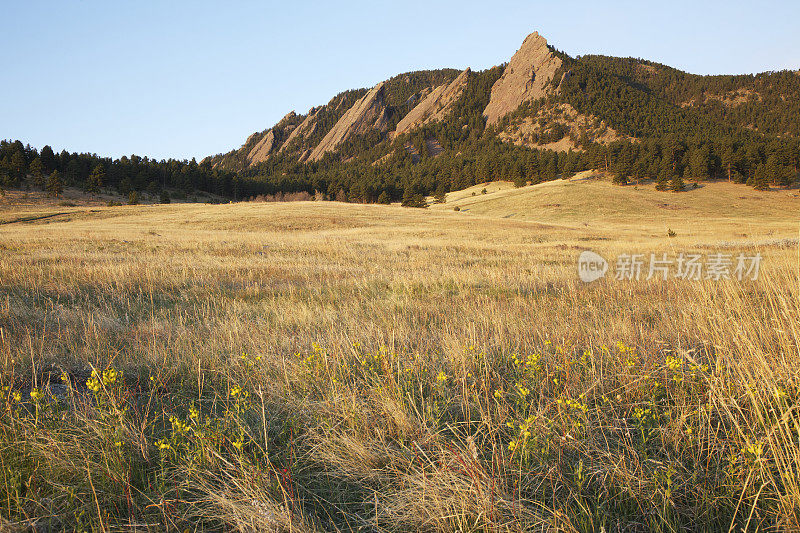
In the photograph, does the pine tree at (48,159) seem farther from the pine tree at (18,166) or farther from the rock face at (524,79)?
the rock face at (524,79)

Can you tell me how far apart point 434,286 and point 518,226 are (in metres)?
33.8

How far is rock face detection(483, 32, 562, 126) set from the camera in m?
163

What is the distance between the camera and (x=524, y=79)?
16988cm

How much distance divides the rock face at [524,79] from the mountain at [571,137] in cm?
63

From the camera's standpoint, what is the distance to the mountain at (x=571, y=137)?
71.8 metres

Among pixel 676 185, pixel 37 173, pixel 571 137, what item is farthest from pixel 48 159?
pixel 571 137

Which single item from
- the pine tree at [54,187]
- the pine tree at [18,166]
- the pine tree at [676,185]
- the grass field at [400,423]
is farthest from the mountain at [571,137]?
the grass field at [400,423]

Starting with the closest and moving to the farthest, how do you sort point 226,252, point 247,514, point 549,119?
point 247,514
point 226,252
point 549,119

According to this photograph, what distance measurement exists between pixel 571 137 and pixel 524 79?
211 ft

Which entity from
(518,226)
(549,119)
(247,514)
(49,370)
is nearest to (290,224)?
(518,226)

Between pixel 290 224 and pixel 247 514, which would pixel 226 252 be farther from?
pixel 290 224

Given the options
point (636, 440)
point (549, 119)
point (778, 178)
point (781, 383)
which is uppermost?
point (549, 119)

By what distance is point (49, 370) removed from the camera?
11.7ft

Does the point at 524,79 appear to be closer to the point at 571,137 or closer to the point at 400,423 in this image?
the point at 571,137
